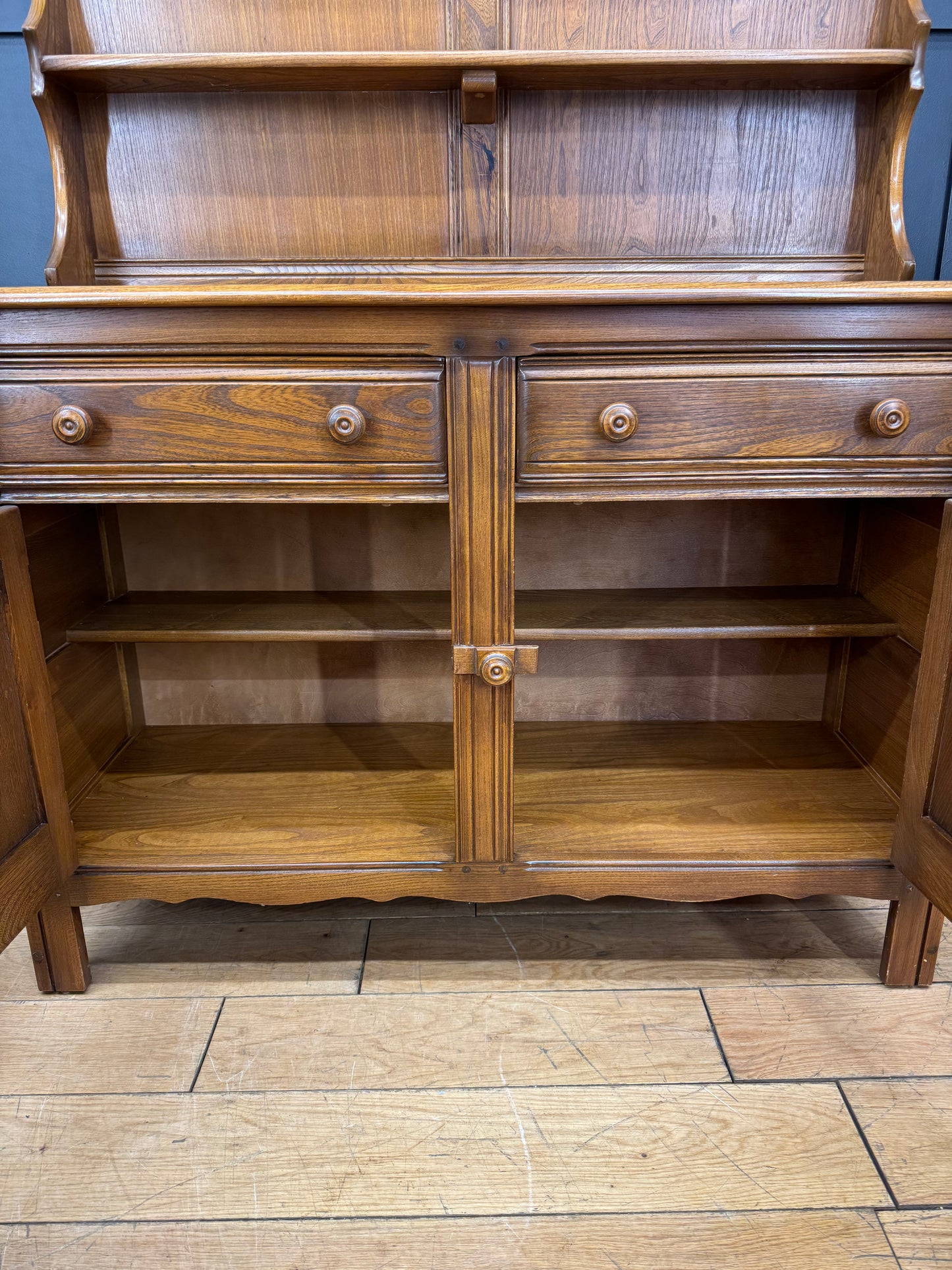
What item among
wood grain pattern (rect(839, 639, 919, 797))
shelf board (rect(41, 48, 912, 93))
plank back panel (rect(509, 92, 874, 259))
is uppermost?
shelf board (rect(41, 48, 912, 93))

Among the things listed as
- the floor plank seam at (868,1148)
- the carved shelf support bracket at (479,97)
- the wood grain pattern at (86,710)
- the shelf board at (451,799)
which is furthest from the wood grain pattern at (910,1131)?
the carved shelf support bracket at (479,97)

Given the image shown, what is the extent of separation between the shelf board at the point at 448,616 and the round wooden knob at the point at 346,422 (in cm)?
36

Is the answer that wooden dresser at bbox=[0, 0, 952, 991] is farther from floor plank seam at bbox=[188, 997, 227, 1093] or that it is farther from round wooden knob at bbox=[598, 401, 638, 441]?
floor plank seam at bbox=[188, 997, 227, 1093]

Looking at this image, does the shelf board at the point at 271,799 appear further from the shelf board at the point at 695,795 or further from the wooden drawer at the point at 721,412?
the wooden drawer at the point at 721,412

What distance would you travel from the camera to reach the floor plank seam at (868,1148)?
939 mm

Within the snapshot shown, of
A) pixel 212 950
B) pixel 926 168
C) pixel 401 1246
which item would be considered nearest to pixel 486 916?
pixel 212 950

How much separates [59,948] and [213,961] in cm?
23

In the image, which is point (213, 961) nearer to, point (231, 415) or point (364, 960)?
point (364, 960)

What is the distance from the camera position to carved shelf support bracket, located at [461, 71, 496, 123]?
1222 millimetres

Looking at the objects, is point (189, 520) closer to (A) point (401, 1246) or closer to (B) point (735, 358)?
(B) point (735, 358)

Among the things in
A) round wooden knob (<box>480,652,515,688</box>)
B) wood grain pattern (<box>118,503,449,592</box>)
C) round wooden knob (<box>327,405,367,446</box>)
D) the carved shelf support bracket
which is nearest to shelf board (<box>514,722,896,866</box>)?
round wooden knob (<box>480,652,515,688</box>)

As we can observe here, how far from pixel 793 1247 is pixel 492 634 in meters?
0.78

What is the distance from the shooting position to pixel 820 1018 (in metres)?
1.20

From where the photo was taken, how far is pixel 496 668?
1123 millimetres
